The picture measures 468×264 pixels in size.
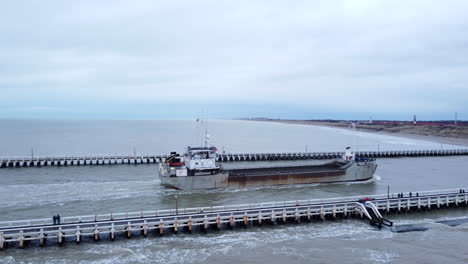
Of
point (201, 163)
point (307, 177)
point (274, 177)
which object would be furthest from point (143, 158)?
point (307, 177)

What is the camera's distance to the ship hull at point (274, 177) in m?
32.5

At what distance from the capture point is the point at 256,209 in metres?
22.7

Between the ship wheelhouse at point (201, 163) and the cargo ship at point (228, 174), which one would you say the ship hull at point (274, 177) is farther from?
the ship wheelhouse at point (201, 163)

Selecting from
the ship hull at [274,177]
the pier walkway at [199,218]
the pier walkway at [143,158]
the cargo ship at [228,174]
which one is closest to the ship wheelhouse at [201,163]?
the cargo ship at [228,174]

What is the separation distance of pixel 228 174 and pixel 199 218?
12.2 m

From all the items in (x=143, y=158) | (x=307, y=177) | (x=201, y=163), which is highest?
(x=201, y=163)

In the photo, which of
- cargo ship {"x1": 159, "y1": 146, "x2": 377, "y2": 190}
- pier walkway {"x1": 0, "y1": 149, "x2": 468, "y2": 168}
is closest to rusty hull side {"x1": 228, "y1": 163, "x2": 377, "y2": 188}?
cargo ship {"x1": 159, "y1": 146, "x2": 377, "y2": 190}

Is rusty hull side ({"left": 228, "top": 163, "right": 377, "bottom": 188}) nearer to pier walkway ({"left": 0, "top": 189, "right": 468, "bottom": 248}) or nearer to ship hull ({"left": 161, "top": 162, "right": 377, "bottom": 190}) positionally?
ship hull ({"left": 161, "top": 162, "right": 377, "bottom": 190})

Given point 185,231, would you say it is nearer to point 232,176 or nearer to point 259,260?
point 259,260

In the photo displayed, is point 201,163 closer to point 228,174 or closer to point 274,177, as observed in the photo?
point 228,174

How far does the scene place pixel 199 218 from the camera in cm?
2133

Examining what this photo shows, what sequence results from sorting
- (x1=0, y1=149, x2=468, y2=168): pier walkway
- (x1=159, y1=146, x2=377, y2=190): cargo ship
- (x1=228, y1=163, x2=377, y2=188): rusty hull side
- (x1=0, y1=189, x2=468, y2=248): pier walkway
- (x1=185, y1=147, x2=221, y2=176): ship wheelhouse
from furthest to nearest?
(x1=0, y1=149, x2=468, y2=168): pier walkway, (x1=228, y1=163, x2=377, y2=188): rusty hull side, (x1=185, y1=147, x2=221, y2=176): ship wheelhouse, (x1=159, y1=146, x2=377, y2=190): cargo ship, (x1=0, y1=189, x2=468, y2=248): pier walkway

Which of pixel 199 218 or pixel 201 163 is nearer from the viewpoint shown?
pixel 199 218

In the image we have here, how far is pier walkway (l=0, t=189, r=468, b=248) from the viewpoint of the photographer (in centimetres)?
1906
